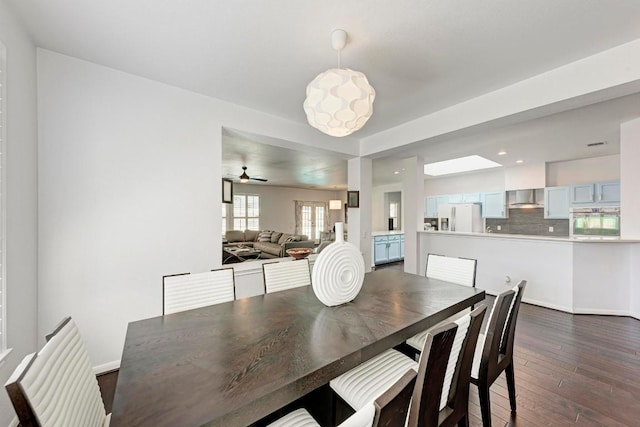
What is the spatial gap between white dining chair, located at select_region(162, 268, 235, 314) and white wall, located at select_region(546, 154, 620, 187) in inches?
263

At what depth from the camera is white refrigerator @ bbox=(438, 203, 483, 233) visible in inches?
251

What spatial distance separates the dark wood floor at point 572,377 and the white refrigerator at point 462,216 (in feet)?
11.2

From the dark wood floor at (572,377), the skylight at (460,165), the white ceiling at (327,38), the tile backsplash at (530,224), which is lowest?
the dark wood floor at (572,377)

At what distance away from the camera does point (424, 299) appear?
1857 mm

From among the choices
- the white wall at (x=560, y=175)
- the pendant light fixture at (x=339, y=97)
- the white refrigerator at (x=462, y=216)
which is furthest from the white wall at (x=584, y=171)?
the pendant light fixture at (x=339, y=97)

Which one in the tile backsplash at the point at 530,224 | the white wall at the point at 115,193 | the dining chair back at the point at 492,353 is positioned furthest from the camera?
the tile backsplash at the point at 530,224

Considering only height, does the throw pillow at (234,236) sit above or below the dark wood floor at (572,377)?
above

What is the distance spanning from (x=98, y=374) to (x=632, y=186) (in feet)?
19.8

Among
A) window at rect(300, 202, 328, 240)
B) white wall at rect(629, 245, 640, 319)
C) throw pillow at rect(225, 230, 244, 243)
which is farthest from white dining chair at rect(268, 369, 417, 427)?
window at rect(300, 202, 328, 240)

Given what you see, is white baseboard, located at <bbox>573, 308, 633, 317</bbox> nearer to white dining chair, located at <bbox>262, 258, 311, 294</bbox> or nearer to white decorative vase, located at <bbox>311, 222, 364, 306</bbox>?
white decorative vase, located at <bbox>311, 222, 364, 306</bbox>

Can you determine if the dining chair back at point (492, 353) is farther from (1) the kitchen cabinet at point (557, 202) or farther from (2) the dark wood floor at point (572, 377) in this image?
(1) the kitchen cabinet at point (557, 202)

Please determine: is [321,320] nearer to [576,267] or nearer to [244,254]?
[576,267]

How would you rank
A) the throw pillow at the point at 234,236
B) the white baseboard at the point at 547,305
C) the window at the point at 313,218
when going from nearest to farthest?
1. the white baseboard at the point at 547,305
2. the throw pillow at the point at 234,236
3. the window at the point at 313,218

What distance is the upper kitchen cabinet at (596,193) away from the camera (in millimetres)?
4578
